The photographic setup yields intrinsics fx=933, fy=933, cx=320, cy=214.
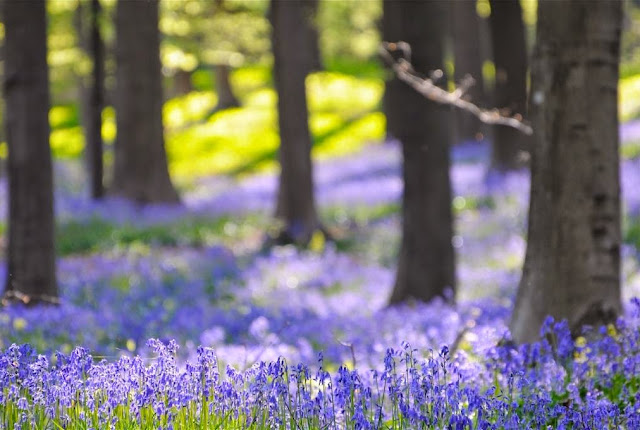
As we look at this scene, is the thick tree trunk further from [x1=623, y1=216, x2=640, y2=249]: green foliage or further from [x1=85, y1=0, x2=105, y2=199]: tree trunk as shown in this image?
[x1=623, y1=216, x2=640, y2=249]: green foliage

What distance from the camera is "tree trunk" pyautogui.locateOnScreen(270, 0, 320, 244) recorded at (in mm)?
14391

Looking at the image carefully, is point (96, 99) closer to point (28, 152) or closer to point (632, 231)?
point (28, 152)

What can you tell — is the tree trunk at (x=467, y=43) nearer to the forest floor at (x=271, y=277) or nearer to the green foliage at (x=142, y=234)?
the forest floor at (x=271, y=277)

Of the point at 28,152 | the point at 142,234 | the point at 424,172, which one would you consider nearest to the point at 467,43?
the point at 142,234

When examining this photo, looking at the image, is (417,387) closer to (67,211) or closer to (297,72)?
(297,72)

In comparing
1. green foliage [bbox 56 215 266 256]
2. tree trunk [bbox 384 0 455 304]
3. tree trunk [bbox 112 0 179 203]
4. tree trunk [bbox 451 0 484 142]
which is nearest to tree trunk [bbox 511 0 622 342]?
tree trunk [bbox 384 0 455 304]

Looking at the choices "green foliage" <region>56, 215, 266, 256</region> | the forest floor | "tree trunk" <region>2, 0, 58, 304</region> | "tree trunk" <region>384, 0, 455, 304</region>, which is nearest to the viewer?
the forest floor

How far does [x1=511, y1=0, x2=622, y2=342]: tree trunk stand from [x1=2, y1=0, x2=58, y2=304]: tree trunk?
426 centimetres

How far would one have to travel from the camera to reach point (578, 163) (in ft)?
19.5

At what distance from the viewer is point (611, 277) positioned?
607 centimetres

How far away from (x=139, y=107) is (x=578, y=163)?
13398mm

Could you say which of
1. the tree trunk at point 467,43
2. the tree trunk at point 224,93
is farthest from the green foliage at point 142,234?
the tree trunk at point 224,93

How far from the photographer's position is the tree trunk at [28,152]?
26.0 ft

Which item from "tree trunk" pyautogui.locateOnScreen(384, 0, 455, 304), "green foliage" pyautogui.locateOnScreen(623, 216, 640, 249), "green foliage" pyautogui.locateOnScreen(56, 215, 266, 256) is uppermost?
"tree trunk" pyautogui.locateOnScreen(384, 0, 455, 304)
